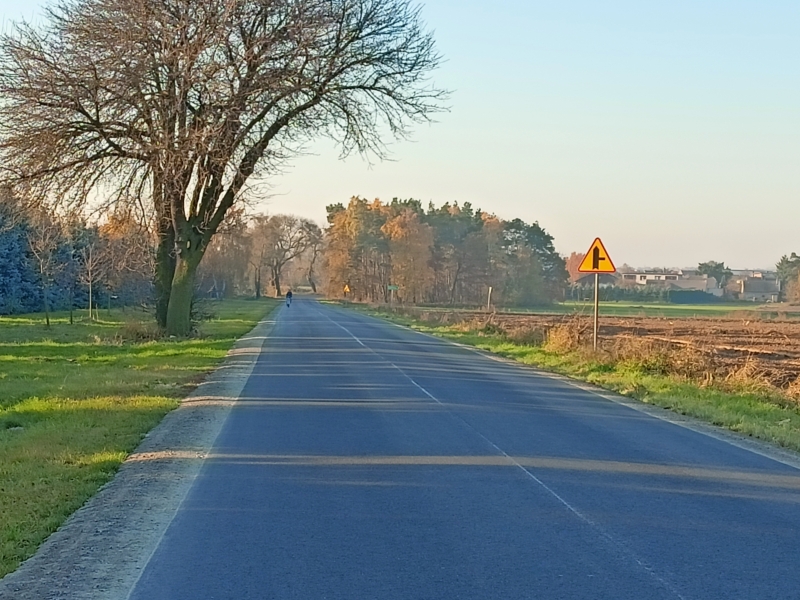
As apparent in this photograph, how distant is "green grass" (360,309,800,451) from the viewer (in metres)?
14.4

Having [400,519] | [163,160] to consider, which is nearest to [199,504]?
[400,519]

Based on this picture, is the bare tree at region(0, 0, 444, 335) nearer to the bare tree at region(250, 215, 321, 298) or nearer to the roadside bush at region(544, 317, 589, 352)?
the roadside bush at region(544, 317, 589, 352)

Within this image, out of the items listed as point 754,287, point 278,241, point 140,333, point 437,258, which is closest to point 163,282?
point 140,333

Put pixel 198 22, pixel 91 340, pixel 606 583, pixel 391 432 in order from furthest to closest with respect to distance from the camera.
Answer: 1. pixel 91 340
2. pixel 198 22
3. pixel 391 432
4. pixel 606 583

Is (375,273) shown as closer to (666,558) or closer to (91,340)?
(91,340)

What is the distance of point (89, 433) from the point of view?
12.7 m

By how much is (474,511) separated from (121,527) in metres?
2.91

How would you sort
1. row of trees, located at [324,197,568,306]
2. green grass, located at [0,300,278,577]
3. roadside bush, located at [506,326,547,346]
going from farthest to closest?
row of trees, located at [324,197,568,306] < roadside bush, located at [506,326,547,346] < green grass, located at [0,300,278,577]

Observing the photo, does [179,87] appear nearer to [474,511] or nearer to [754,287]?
[474,511]

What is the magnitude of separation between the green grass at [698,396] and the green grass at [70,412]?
867cm

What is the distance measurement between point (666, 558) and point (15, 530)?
5046mm

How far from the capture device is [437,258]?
10569cm

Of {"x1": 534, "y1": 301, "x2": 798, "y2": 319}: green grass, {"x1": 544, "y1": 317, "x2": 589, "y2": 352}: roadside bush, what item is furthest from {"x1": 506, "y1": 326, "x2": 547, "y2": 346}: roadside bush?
{"x1": 534, "y1": 301, "x2": 798, "y2": 319}: green grass

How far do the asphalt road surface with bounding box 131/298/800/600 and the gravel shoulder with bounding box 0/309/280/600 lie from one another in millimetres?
190
